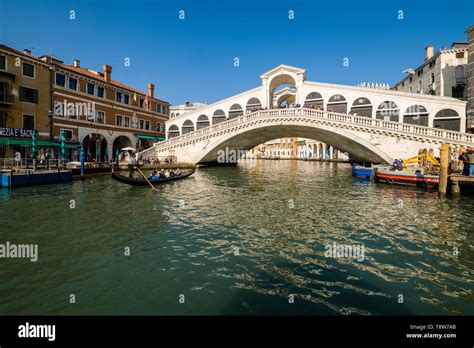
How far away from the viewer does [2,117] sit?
19797mm

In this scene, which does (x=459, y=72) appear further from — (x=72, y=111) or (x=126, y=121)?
(x=72, y=111)

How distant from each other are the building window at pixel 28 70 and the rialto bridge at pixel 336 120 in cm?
1216

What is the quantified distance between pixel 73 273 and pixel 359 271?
19.0ft

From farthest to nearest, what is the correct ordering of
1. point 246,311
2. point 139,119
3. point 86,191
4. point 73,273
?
point 139,119, point 86,191, point 73,273, point 246,311

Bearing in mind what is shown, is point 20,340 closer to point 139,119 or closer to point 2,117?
point 2,117

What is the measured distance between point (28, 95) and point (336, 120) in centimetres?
2751

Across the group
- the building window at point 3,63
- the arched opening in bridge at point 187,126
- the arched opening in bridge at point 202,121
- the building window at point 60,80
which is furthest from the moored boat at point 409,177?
the building window at point 3,63

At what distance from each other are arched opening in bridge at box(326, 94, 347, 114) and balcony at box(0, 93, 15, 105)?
104 ft

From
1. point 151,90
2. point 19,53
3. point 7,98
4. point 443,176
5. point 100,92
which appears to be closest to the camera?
point 443,176

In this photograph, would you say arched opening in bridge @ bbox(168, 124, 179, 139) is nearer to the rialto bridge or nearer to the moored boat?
the rialto bridge

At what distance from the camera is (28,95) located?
21.6 m

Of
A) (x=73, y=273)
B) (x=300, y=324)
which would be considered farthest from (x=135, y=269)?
(x=300, y=324)

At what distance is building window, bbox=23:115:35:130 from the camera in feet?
70.0

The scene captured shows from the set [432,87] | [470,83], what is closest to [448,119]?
[470,83]
